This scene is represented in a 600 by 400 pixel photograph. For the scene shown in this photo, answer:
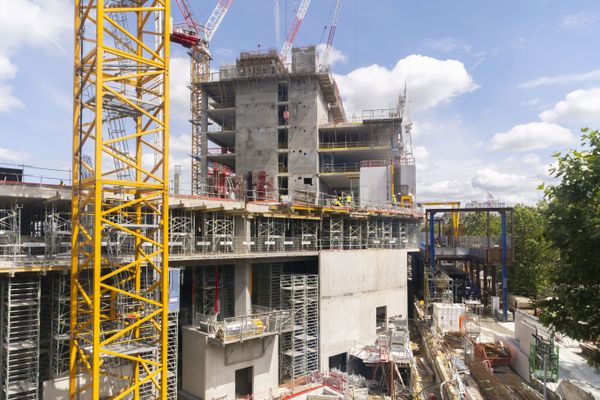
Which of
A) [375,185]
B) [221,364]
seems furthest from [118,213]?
[375,185]

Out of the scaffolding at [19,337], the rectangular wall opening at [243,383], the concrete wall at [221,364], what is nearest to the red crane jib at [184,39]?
the concrete wall at [221,364]

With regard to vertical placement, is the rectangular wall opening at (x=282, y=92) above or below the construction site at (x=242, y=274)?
above

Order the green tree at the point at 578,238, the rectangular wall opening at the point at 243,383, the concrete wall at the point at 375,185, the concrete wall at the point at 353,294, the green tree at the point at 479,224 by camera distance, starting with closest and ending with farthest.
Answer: the green tree at the point at 578,238
the rectangular wall opening at the point at 243,383
the concrete wall at the point at 353,294
the concrete wall at the point at 375,185
the green tree at the point at 479,224

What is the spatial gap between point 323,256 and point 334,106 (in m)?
34.9

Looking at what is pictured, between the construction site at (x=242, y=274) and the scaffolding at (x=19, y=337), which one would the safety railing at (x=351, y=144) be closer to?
the construction site at (x=242, y=274)

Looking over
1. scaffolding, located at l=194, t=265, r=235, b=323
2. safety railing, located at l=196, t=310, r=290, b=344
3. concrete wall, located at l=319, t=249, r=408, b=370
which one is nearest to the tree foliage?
concrete wall, located at l=319, t=249, r=408, b=370

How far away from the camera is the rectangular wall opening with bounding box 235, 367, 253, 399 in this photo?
25.7 metres

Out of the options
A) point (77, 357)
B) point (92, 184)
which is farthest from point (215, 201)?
point (77, 357)

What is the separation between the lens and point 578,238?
13047mm

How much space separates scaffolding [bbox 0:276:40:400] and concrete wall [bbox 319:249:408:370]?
18.2m

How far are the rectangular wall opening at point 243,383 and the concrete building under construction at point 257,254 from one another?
0.08 m

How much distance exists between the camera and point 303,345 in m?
27.9

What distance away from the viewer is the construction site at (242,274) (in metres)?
18.0

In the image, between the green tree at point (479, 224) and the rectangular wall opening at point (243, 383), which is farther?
the green tree at point (479, 224)
